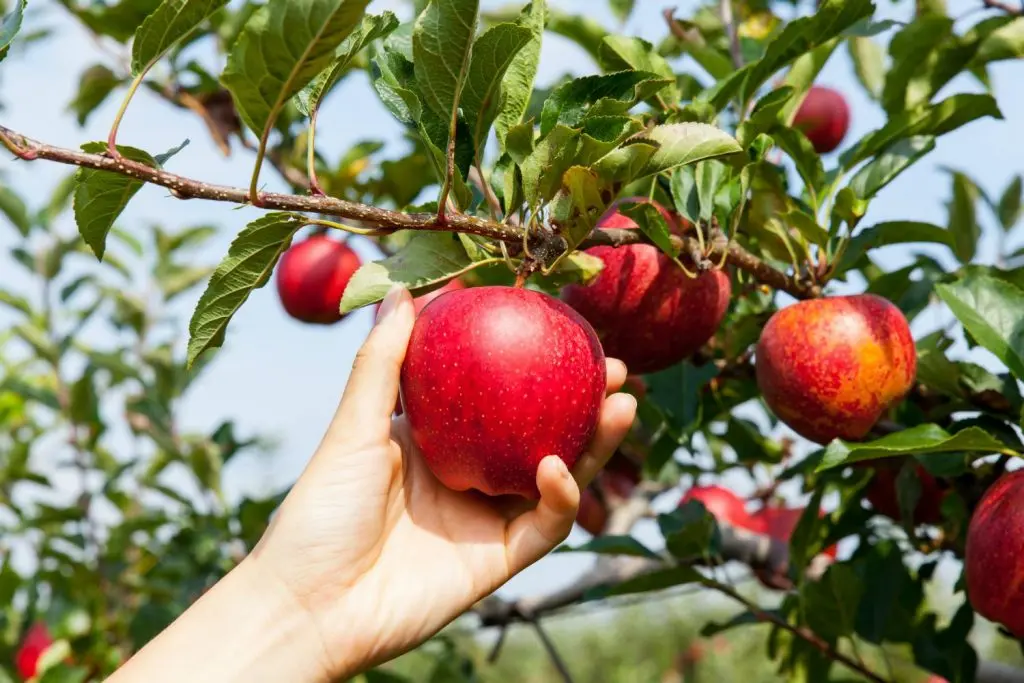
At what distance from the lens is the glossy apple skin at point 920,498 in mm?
1837

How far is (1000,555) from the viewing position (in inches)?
50.8

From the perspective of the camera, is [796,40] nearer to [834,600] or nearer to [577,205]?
[577,205]

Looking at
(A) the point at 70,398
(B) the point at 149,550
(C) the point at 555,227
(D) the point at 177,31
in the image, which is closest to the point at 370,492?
(C) the point at 555,227

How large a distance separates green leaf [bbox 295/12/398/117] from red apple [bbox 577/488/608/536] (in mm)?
1796

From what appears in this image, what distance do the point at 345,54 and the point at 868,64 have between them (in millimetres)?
1882

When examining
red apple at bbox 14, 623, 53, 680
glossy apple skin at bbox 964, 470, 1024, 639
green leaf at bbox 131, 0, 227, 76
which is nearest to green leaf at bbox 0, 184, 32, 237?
red apple at bbox 14, 623, 53, 680

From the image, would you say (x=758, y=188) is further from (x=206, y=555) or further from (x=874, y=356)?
(x=206, y=555)

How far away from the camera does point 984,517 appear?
52.5 inches

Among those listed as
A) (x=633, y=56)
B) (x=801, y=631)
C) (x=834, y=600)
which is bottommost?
(x=801, y=631)

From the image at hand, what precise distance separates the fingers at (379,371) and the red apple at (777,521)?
1.63m

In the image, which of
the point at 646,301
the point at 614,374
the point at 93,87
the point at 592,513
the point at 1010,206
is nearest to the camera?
the point at 614,374

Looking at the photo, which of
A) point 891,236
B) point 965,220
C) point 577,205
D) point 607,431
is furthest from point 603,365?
point 965,220

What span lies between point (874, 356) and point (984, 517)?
27cm

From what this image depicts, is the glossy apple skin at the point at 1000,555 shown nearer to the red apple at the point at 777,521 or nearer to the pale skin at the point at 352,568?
the pale skin at the point at 352,568
